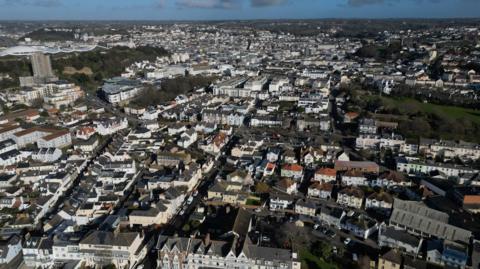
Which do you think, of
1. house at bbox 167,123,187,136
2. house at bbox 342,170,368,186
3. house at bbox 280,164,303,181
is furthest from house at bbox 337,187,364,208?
house at bbox 167,123,187,136

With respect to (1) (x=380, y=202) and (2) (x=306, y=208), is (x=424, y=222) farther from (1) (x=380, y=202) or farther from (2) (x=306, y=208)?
(2) (x=306, y=208)

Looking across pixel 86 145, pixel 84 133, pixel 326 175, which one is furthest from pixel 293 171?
pixel 84 133

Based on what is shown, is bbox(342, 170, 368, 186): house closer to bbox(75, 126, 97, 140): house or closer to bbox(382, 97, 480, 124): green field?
bbox(382, 97, 480, 124): green field

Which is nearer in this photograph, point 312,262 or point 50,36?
point 312,262

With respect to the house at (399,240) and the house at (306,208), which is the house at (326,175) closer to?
the house at (306,208)

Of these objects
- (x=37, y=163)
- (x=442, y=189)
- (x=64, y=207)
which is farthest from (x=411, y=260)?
(x=37, y=163)

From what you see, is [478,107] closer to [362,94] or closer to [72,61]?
[362,94]
